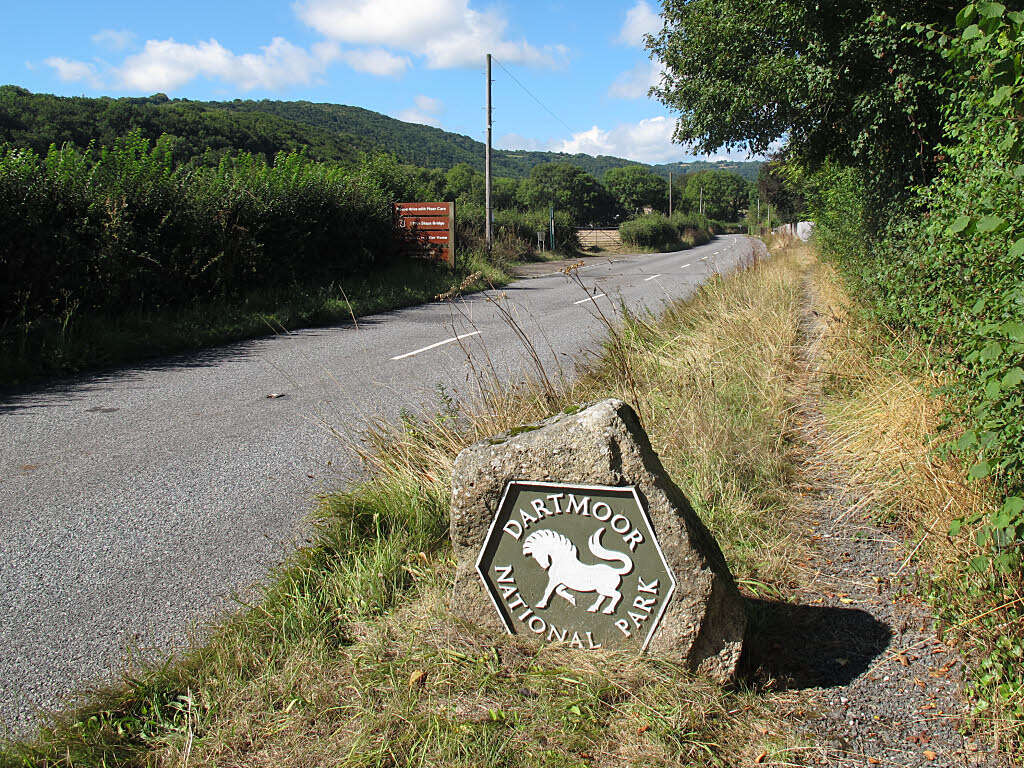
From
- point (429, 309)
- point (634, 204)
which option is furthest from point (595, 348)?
point (634, 204)

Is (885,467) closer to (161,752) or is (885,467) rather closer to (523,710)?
(523,710)

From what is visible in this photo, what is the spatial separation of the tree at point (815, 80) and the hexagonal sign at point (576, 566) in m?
5.47

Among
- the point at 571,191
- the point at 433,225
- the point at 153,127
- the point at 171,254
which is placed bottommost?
the point at 171,254

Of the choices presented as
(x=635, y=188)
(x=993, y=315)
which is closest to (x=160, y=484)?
(x=993, y=315)

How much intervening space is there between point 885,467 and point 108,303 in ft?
31.1

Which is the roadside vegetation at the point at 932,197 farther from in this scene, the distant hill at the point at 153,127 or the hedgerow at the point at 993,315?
the distant hill at the point at 153,127

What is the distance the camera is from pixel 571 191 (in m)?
116

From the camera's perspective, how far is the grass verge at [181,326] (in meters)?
7.93

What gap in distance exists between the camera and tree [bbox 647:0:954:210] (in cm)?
724

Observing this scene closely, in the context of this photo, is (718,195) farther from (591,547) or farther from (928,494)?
(591,547)

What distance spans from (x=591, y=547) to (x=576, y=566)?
94 millimetres

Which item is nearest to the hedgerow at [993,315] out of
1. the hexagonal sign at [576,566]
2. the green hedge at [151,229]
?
the hexagonal sign at [576,566]

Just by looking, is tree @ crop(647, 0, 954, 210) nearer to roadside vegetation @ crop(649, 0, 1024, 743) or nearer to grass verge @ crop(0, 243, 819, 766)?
roadside vegetation @ crop(649, 0, 1024, 743)

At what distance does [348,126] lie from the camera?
11419 centimetres
